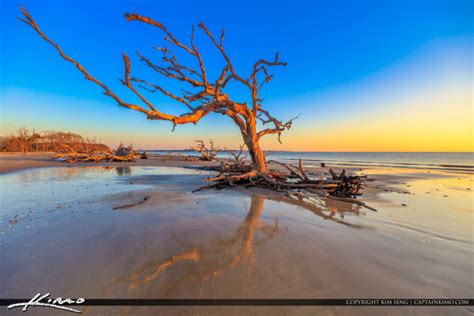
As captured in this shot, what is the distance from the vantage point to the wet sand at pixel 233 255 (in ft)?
5.98

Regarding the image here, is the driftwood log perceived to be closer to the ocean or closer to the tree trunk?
the ocean

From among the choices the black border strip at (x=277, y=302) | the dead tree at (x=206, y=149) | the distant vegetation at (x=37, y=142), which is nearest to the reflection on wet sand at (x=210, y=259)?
the black border strip at (x=277, y=302)

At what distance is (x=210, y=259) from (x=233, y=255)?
0.93ft

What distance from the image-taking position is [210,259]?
7.82 feet

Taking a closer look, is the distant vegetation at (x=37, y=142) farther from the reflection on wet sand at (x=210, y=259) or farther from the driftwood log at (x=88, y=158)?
the reflection on wet sand at (x=210, y=259)

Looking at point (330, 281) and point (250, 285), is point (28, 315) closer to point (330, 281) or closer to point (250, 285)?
point (250, 285)

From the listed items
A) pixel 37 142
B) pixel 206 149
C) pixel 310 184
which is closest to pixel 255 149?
pixel 310 184

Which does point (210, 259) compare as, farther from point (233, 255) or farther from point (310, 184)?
point (310, 184)

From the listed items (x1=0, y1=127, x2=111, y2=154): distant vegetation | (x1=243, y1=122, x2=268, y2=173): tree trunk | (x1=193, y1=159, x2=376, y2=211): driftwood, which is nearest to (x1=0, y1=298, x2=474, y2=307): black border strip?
(x1=193, y1=159, x2=376, y2=211): driftwood

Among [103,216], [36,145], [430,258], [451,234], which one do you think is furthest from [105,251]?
[36,145]

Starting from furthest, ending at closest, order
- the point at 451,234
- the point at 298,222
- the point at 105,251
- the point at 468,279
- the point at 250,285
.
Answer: the point at 298,222, the point at 451,234, the point at 105,251, the point at 468,279, the point at 250,285

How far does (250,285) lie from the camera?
1.91 metres

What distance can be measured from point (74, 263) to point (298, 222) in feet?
11.0

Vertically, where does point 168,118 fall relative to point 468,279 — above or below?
above
